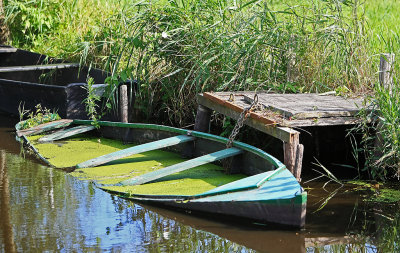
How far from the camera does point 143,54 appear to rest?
305 inches

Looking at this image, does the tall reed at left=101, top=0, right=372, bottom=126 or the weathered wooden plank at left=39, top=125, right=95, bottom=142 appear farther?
the weathered wooden plank at left=39, top=125, right=95, bottom=142

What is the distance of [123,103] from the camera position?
777cm

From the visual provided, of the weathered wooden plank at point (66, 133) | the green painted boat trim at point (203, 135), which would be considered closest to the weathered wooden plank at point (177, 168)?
the green painted boat trim at point (203, 135)

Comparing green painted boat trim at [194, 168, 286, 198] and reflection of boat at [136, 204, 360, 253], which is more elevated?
green painted boat trim at [194, 168, 286, 198]

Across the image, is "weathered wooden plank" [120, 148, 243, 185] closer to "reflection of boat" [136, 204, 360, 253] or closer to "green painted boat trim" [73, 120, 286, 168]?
"green painted boat trim" [73, 120, 286, 168]

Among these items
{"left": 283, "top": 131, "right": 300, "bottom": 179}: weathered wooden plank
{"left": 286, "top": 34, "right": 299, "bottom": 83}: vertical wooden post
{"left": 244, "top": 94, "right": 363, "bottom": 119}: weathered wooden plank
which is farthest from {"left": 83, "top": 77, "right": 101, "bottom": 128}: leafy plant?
{"left": 283, "top": 131, "right": 300, "bottom": 179}: weathered wooden plank

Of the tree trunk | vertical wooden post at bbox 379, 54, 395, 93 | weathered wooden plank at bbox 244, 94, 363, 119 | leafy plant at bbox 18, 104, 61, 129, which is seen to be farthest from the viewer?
the tree trunk

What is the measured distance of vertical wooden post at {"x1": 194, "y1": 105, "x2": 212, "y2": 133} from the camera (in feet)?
23.3

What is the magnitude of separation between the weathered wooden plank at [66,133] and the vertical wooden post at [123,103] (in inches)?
14.1

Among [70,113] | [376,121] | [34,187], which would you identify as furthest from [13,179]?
[376,121]

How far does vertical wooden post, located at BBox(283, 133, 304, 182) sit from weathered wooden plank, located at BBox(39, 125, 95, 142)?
2777 millimetres

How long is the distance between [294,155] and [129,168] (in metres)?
1.62

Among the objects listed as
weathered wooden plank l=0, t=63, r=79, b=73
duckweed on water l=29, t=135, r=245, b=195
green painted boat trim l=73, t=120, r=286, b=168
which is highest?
weathered wooden plank l=0, t=63, r=79, b=73

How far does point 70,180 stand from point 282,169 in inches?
79.8
